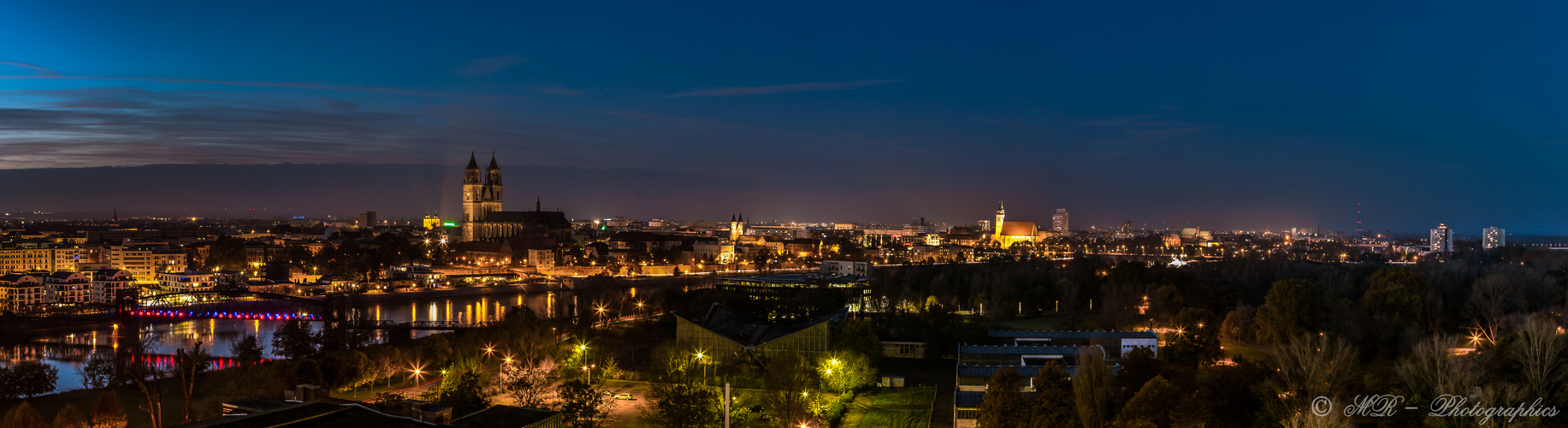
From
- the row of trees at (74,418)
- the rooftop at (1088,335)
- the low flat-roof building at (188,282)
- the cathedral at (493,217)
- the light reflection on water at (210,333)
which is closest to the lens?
the row of trees at (74,418)

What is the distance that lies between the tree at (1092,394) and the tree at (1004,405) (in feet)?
2.25

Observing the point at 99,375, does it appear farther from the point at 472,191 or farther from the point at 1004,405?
the point at 472,191

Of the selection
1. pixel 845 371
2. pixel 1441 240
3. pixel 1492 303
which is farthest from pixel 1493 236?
pixel 845 371

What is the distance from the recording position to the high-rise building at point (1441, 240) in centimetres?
7781

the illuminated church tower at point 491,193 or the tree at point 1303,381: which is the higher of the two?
the illuminated church tower at point 491,193

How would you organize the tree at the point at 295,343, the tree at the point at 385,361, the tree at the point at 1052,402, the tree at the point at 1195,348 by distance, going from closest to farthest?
the tree at the point at 1052,402, the tree at the point at 385,361, the tree at the point at 1195,348, the tree at the point at 295,343

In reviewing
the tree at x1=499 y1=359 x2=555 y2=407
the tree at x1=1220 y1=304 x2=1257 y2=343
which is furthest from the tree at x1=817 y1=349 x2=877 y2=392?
the tree at x1=1220 y1=304 x2=1257 y2=343

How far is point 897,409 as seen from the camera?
14859mm

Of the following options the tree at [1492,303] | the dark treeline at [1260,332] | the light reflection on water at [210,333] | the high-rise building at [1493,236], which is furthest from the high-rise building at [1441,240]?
the light reflection on water at [210,333]

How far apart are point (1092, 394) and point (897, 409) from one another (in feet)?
11.6

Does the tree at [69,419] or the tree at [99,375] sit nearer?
the tree at [69,419]

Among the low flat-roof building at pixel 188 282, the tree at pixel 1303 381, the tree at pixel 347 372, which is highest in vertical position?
the tree at pixel 1303 381

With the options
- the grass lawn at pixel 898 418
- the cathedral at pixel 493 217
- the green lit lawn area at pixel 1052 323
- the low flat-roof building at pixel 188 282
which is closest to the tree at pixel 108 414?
the grass lawn at pixel 898 418

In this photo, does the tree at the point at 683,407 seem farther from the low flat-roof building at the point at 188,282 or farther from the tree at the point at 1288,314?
the low flat-roof building at the point at 188,282
